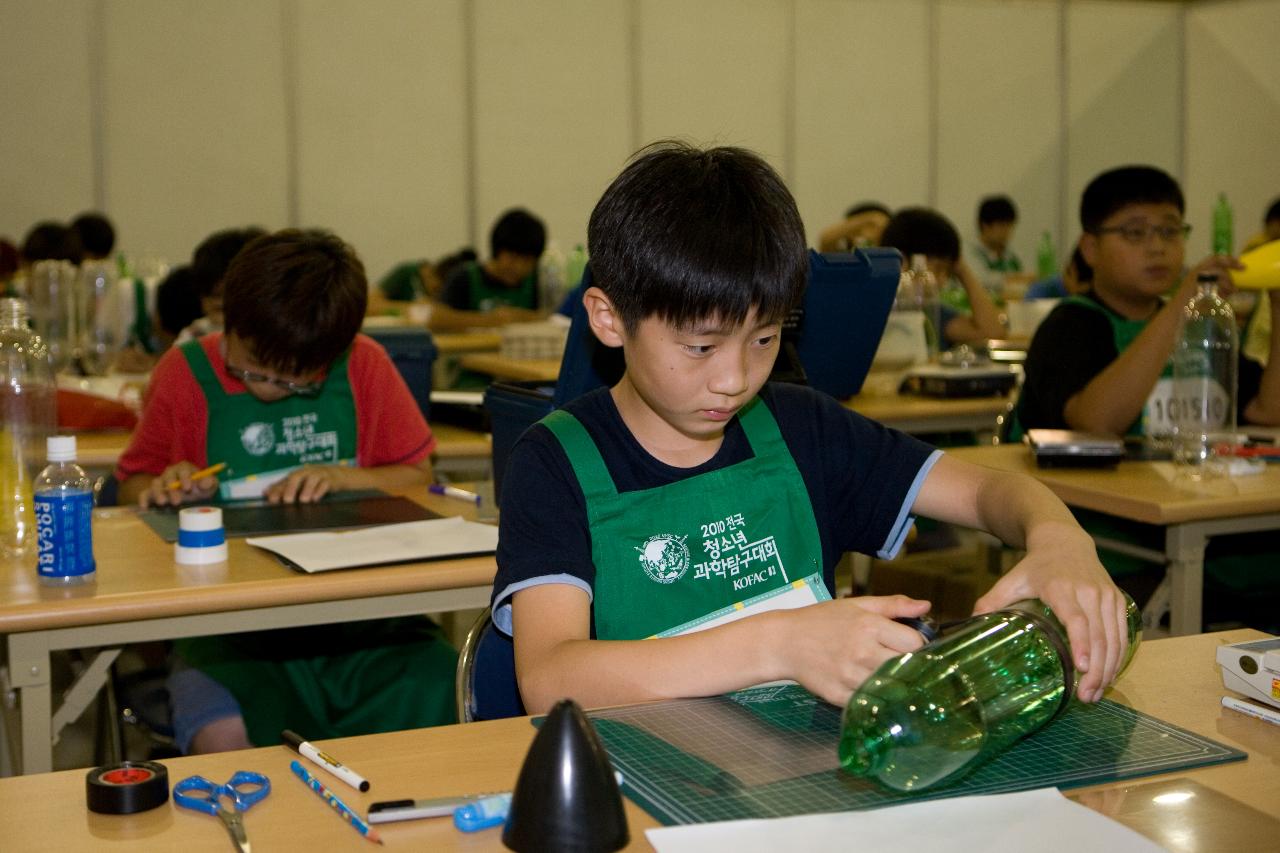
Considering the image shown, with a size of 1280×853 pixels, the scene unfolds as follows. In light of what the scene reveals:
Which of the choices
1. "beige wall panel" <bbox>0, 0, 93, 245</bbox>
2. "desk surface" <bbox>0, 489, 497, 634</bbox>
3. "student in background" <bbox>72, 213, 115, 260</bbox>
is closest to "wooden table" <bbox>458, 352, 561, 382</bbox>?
"desk surface" <bbox>0, 489, 497, 634</bbox>

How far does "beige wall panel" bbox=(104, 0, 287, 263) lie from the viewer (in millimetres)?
8289

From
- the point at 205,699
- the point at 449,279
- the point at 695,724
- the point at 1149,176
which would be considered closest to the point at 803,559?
the point at 695,724

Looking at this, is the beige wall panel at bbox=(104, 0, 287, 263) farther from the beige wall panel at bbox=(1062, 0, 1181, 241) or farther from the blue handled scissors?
the blue handled scissors

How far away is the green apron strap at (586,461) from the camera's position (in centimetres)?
155

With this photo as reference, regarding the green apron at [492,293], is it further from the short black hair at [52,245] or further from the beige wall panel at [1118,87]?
the beige wall panel at [1118,87]

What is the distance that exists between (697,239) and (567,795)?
2.18 ft

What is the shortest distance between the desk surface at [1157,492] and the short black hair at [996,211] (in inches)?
300

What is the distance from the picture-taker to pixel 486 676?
1.75 m

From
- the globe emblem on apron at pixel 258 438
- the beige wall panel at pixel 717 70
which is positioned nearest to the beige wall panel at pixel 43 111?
the beige wall panel at pixel 717 70

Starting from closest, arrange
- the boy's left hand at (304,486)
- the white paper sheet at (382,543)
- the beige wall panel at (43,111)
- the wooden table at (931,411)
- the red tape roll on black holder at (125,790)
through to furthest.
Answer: the red tape roll on black holder at (125,790) → the white paper sheet at (382,543) → the boy's left hand at (304,486) → the wooden table at (931,411) → the beige wall panel at (43,111)

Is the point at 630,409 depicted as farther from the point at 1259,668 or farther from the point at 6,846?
the point at 6,846

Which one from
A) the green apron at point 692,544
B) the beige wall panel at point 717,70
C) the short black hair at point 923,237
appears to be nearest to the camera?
the green apron at point 692,544

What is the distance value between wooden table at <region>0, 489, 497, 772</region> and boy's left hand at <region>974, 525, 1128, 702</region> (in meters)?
0.96

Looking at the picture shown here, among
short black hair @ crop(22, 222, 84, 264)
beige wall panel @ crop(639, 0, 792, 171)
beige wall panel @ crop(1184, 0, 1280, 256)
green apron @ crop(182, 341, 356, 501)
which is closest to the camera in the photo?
green apron @ crop(182, 341, 356, 501)
